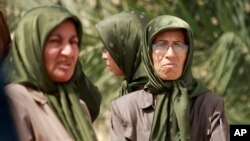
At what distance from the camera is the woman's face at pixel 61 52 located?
5.48ft

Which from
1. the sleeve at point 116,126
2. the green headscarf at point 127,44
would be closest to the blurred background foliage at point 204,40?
the green headscarf at point 127,44

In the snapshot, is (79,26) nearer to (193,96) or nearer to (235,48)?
(193,96)

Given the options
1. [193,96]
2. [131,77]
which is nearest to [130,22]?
[131,77]

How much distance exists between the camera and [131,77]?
103 inches

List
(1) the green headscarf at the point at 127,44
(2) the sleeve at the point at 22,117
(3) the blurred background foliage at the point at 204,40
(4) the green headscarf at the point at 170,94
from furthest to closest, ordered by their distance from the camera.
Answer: (3) the blurred background foliage at the point at 204,40, (1) the green headscarf at the point at 127,44, (4) the green headscarf at the point at 170,94, (2) the sleeve at the point at 22,117

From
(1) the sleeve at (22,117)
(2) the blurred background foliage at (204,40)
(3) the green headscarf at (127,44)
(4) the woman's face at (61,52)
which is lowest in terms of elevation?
(2) the blurred background foliage at (204,40)

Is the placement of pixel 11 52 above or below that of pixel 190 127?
above

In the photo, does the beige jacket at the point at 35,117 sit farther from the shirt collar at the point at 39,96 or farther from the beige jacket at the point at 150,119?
the beige jacket at the point at 150,119

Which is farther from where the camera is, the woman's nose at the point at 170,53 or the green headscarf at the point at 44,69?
the woman's nose at the point at 170,53

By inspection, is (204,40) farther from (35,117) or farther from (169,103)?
(35,117)

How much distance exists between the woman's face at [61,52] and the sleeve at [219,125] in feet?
2.09

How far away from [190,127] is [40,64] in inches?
27.6

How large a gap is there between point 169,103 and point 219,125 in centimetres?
15

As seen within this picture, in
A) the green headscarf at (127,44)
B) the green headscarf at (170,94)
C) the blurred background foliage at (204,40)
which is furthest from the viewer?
the blurred background foliage at (204,40)
